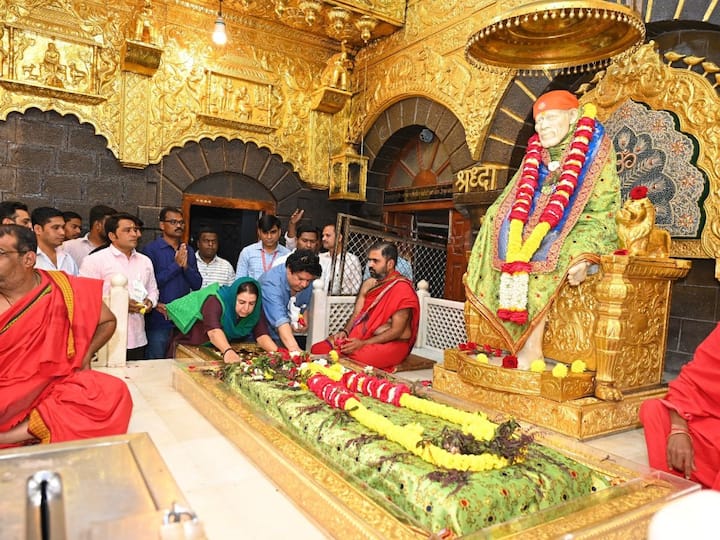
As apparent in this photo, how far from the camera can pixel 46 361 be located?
2646 millimetres

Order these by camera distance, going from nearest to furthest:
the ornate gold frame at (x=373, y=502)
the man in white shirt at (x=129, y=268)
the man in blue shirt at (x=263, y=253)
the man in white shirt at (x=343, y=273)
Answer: the ornate gold frame at (x=373, y=502) < the man in white shirt at (x=129, y=268) < the man in blue shirt at (x=263, y=253) < the man in white shirt at (x=343, y=273)

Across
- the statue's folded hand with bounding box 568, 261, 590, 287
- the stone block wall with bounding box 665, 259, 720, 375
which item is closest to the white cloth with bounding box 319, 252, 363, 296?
the statue's folded hand with bounding box 568, 261, 590, 287

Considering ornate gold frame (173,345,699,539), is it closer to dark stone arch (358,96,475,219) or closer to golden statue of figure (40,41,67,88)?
dark stone arch (358,96,475,219)

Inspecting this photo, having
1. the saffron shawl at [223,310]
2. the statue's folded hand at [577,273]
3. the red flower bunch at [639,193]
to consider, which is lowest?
the saffron shawl at [223,310]

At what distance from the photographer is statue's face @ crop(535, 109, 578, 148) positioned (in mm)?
3637

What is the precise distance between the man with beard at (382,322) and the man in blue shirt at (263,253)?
1.08 meters

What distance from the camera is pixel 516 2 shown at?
5254mm

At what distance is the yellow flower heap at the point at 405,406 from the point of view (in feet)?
6.40

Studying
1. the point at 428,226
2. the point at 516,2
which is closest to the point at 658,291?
the point at 516,2

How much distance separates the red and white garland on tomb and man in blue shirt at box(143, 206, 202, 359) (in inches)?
115

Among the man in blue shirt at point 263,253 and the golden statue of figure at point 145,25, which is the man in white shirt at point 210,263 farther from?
the golden statue of figure at point 145,25

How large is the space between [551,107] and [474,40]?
2.80 feet

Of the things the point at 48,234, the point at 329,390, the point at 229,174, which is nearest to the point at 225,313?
the point at 48,234

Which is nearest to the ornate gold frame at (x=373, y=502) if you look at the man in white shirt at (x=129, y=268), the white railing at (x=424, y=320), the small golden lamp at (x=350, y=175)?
the man in white shirt at (x=129, y=268)
